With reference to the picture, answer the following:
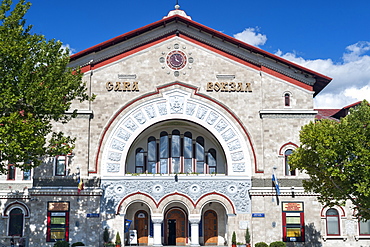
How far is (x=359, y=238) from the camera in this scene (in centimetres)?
3981

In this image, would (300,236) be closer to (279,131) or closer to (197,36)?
(279,131)

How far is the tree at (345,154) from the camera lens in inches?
1187

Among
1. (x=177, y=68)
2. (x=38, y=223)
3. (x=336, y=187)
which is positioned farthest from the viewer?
(x=177, y=68)

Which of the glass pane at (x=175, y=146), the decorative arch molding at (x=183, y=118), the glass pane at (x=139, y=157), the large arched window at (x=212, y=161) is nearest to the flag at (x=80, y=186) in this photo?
the decorative arch molding at (x=183, y=118)

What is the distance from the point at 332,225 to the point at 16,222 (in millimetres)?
25404

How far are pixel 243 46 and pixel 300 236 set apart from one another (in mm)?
15680

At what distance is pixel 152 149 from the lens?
4247 centimetres

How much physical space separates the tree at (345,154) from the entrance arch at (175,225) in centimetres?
1358

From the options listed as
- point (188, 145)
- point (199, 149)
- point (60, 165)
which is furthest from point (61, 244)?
point (199, 149)

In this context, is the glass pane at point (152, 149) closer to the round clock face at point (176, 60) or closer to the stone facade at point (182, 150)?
the stone facade at point (182, 150)

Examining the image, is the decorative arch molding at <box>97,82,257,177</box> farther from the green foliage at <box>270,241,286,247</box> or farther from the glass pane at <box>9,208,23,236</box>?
the glass pane at <box>9,208,23,236</box>

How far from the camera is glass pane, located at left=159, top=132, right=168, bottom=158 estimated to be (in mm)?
42156

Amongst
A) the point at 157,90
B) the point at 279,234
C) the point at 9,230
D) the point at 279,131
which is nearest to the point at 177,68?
the point at 157,90

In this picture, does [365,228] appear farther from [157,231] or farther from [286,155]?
[157,231]
